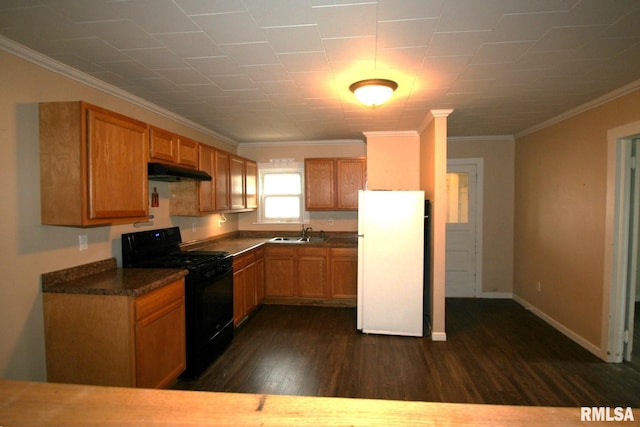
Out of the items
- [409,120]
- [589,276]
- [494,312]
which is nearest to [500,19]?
[409,120]

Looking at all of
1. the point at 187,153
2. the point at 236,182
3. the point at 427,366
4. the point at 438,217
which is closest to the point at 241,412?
the point at 427,366

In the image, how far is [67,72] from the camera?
85.7 inches

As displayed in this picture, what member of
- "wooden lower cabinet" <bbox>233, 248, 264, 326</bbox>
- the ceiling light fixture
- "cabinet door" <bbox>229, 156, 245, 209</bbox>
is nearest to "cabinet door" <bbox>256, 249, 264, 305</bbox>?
"wooden lower cabinet" <bbox>233, 248, 264, 326</bbox>

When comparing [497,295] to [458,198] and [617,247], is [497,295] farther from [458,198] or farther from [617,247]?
[617,247]

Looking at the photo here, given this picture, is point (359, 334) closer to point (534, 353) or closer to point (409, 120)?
point (534, 353)

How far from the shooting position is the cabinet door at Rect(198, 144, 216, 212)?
10.8 feet

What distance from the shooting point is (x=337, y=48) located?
6.25 feet

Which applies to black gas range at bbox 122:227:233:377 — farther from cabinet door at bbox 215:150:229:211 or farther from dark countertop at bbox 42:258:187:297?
cabinet door at bbox 215:150:229:211

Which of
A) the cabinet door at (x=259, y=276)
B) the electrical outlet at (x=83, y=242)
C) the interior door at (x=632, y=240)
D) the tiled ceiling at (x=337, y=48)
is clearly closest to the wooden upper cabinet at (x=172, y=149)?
the tiled ceiling at (x=337, y=48)

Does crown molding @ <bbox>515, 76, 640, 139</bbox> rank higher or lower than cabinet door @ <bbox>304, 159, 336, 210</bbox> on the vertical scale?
higher

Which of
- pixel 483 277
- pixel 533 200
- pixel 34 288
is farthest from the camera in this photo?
pixel 483 277

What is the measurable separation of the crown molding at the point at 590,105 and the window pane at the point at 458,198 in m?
1.00

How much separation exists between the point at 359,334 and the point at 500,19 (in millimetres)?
2991

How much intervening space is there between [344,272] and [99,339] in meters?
→ 2.84
